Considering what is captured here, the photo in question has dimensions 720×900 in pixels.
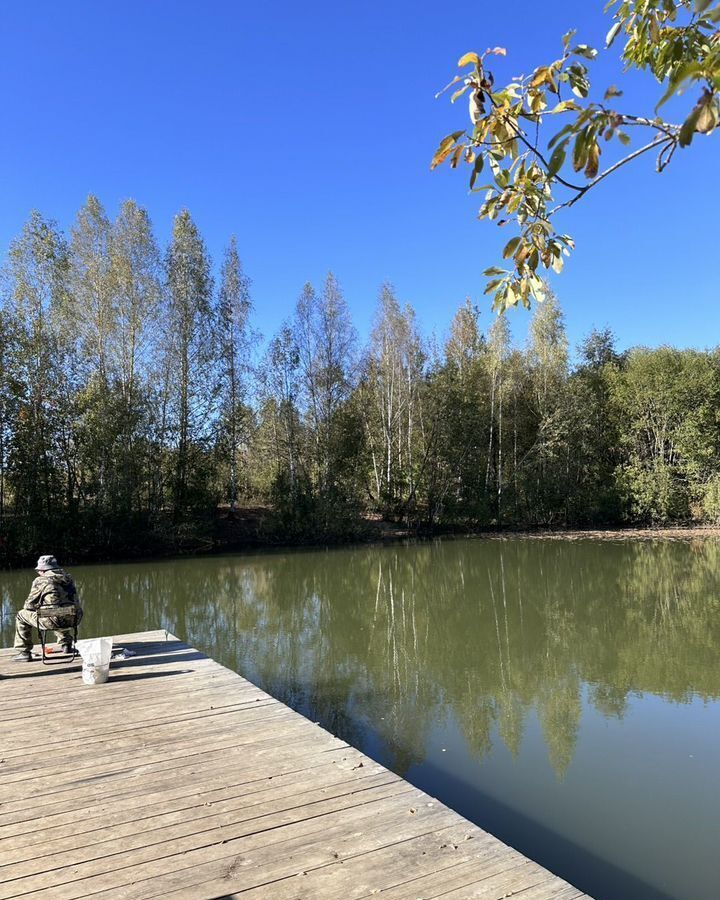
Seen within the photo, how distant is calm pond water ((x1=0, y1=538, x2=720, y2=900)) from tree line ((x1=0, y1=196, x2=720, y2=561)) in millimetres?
3405

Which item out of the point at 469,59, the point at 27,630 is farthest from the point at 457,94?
the point at 27,630

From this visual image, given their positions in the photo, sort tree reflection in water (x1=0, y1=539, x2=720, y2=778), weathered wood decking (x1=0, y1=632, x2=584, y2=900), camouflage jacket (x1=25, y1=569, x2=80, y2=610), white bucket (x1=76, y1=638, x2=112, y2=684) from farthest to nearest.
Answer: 1. tree reflection in water (x1=0, y1=539, x2=720, y2=778)
2. camouflage jacket (x1=25, y1=569, x2=80, y2=610)
3. white bucket (x1=76, y1=638, x2=112, y2=684)
4. weathered wood decking (x1=0, y1=632, x2=584, y2=900)

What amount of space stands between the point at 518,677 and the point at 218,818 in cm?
437

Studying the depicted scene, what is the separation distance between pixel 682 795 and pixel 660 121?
3839mm

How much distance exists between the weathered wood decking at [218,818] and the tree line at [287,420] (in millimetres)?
12947

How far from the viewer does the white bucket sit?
4.59 metres

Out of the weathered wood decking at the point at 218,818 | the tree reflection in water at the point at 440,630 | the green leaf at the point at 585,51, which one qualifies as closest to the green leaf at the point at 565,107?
the green leaf at the point at 585,51

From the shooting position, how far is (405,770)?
4227 mm

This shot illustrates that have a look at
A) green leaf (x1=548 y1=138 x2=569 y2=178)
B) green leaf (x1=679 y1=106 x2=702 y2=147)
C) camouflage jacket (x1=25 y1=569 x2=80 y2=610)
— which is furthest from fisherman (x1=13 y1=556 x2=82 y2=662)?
green leaf (x1=679 y1=106 x2=702 y2=147)

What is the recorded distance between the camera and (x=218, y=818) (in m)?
2.52

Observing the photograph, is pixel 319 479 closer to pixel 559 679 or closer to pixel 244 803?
pixel 559 679

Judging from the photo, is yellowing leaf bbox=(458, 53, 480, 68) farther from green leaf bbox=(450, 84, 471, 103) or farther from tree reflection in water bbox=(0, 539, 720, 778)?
tree reflection in water bbox=(0, 539, 720, 778)

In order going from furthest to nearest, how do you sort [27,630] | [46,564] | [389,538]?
[389,538] < [27,630] < [46,564]

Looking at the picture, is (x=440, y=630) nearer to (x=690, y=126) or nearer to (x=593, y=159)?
(x=593, y=159)
